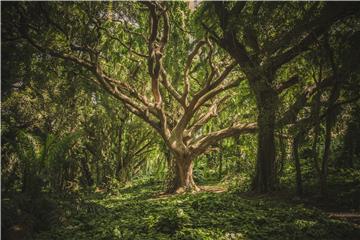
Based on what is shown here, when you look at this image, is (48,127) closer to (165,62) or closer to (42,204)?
(165,62)

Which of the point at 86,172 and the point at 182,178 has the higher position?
the point at 86,172

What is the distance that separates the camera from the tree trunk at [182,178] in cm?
1495

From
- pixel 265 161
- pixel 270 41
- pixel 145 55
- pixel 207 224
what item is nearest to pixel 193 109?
pixel 145 55

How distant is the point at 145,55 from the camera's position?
1422cm

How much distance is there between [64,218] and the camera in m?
7.77

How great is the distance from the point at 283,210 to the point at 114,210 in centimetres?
483

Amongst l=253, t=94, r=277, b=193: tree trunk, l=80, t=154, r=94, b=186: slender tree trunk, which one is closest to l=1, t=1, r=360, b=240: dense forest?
l=253, t=94, r=277, b=193: tree trunk

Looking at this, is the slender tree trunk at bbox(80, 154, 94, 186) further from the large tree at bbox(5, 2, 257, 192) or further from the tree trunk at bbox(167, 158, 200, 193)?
the tree trunk at bbox(167, 158, 200, 193)

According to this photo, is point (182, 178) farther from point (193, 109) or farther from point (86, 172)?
point (86, 172)

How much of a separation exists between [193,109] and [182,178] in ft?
9.98

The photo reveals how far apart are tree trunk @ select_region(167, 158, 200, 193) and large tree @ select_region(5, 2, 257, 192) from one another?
4 cm

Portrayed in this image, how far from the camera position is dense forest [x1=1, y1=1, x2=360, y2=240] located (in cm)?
751

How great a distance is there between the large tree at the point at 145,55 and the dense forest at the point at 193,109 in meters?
0.06

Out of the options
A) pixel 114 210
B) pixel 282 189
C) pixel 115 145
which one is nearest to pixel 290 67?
pixel 282 189
